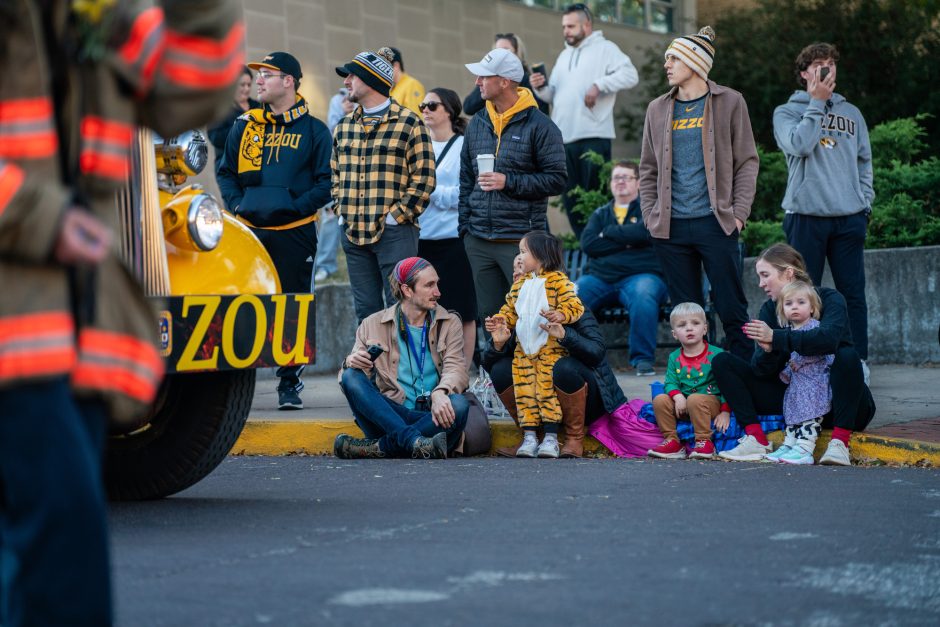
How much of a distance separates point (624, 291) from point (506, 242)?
87.0 inches

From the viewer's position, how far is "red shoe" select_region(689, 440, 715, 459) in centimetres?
785

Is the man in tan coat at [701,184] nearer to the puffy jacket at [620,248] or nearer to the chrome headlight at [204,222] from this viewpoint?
the puffy jacket at [620,248]

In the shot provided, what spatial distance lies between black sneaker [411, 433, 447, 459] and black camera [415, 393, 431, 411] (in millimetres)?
354

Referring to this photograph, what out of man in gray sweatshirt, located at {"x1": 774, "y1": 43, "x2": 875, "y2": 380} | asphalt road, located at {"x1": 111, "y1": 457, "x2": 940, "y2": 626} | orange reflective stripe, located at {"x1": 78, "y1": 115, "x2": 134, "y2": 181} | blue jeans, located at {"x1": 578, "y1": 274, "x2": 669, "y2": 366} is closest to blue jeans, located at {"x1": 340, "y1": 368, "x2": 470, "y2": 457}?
asphalt road, located at {"x1": 111, "y1": 457, "x2": 940, "y2": 626}

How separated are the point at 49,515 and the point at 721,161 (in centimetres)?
643

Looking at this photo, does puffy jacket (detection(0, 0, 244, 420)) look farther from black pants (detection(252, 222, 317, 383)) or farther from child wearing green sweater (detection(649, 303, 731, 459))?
black pants (detection(252, 222, 317, 383))

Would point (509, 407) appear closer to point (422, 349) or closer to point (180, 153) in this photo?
point (422, 349)

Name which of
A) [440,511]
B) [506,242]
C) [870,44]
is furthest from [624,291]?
[870,44]

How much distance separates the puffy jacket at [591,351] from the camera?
8.15 m

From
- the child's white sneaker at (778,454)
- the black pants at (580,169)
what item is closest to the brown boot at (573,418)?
the child's white sneaker at (778,454)

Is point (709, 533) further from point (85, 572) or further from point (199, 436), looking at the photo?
point (85, 572)

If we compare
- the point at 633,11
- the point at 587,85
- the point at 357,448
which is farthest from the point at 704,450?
the point at 633,11

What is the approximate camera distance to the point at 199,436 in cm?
594

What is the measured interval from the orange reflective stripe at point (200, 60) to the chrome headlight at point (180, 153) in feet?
9.29
